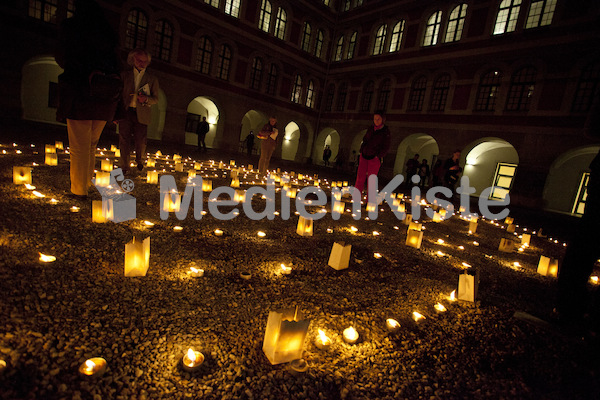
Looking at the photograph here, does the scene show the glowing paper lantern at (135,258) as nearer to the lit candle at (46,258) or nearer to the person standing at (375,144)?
the lit candle at (46,258)

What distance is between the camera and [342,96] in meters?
24.4

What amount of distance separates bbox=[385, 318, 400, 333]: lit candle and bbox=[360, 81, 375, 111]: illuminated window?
72.6 ft

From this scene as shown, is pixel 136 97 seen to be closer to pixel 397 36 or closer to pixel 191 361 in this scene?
pixel 191 361

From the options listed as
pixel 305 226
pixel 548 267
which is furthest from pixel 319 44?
pixel 548 267

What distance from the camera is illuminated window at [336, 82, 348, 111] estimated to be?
2408 centimetres

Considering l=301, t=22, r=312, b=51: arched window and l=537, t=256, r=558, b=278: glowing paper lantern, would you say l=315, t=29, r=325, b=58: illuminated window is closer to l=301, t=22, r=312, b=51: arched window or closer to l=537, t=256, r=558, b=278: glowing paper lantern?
l=301, t=22, r=312, b=51: arched window

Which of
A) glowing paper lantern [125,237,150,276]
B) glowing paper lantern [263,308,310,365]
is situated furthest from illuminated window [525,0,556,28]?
glowing paper lantern [125,237,150,276]

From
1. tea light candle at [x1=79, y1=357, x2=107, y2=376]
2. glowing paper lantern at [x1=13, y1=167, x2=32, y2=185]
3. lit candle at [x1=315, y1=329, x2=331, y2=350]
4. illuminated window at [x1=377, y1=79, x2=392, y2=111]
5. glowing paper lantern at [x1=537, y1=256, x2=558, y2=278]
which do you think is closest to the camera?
tea light candle at [x1=79, y1=357, x2=107, y2=376]

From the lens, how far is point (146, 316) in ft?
5.81

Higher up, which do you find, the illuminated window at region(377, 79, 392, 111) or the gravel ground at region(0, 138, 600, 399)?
the illuminated window at region(377, 79, 392, 111)

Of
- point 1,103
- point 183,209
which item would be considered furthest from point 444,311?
point 1,103

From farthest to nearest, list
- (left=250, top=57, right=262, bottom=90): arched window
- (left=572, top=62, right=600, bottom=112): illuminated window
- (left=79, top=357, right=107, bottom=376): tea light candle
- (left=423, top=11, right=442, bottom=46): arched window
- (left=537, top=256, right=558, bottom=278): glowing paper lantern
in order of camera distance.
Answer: (left=250, top=57, right=262, bottom=90): arched window
(left=423, top=11, right=442, bottom=46): arched window
(left=572, top=62, right=600, bottom=112): illuminated window
(left=537, top=256, right=558, bottom=278): glowing paper lantern
(left=79, top=357, right=107, bottom=376): tea light candle

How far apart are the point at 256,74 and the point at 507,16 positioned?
15456mm

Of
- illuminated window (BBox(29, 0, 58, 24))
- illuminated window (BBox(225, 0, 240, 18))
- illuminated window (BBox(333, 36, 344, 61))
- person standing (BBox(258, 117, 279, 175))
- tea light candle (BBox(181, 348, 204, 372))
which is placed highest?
illuminated window (BBox(333, 36, 344, 61))
